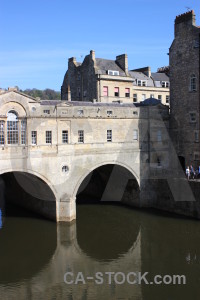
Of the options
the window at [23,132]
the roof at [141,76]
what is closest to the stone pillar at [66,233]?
the window at [23,132]

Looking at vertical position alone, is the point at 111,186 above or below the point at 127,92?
below

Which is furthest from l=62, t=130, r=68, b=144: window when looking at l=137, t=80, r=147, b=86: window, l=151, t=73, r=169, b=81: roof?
l=151, t=73, r=169, b=81: roof

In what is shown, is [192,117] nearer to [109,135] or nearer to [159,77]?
[109,135]

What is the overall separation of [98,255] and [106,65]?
28.3 m

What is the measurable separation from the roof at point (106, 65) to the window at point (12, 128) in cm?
2031

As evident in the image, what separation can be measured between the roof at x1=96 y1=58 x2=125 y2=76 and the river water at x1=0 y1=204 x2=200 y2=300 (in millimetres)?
19973

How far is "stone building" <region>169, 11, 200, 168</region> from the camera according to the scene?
3303 cm

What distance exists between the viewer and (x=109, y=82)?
44.3 m

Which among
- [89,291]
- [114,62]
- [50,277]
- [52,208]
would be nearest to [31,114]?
[52,208]

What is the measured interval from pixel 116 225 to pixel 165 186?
6426 mm

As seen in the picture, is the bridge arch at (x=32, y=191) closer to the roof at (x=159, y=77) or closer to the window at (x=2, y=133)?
the window at (x=2, y=133)

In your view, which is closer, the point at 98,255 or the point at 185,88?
the point at 98,255

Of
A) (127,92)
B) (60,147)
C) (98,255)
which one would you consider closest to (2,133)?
(60,147)

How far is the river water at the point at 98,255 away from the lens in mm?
18859
